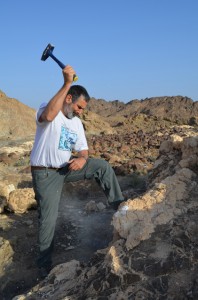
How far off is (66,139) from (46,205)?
0.56 m

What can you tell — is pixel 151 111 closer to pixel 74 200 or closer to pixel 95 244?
pixel 74 200

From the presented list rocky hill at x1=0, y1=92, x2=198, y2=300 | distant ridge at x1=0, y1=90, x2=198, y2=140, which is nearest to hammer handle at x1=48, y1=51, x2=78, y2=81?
rocky hill at x1=0, y1=92, x2=198, y2=300

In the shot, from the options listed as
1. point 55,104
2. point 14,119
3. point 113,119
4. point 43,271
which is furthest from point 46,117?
point 113,119

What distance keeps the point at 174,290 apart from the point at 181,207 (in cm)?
82

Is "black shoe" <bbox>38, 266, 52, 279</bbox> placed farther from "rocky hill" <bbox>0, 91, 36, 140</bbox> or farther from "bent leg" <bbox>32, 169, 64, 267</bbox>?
"rocky hill" <bbox>0, 91, 36, 140</bbox>

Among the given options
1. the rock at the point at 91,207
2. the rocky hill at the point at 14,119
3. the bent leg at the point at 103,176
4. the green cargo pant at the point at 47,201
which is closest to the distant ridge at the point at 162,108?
the rocky hill at the point at 14,119

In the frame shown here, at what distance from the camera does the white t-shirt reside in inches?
132

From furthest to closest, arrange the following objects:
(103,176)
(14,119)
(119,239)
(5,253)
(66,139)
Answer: (14,119) → (5,253) → (103,176) → (66,139) → (119,239)

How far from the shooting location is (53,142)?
11.0 ft

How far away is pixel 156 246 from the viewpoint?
2.81m

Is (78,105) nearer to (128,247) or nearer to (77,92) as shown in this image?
(77,92)

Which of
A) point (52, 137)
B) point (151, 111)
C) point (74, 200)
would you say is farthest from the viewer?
point (151, 111)

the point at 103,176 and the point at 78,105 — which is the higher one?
the point at 78,105

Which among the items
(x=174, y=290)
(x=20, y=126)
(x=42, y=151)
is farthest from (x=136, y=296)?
(x=20, y=126)
